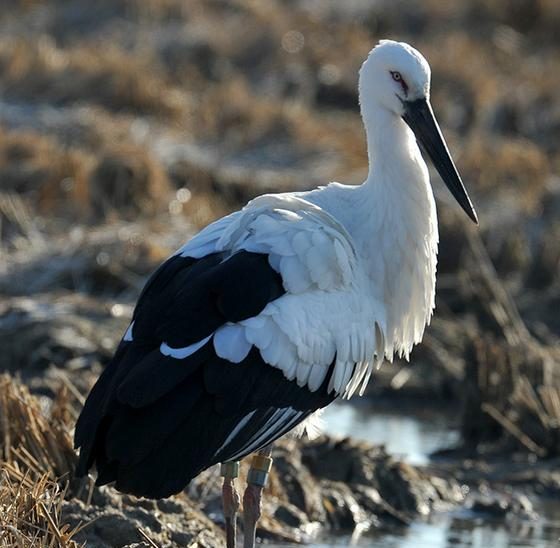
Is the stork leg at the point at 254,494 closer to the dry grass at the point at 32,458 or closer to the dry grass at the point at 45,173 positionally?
the dry grass at the point at 32,458

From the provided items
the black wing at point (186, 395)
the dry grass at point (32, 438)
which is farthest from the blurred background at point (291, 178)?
the black wing at point (186, 395)

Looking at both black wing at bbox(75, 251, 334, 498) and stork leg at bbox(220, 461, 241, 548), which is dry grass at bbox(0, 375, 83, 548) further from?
stork leg at bbox(220, 461, 241, 548)

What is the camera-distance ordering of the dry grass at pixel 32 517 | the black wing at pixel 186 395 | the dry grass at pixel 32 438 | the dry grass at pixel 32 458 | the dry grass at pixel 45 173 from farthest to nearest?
the dry grass at pixel 45 173 < the dry grass at pixel 32 438 < the black wing at pixel 186 395 < the dry grass at pixel 32 458 < the dry grass at pixel 32 517

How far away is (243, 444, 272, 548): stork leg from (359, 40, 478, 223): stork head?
1672 mm

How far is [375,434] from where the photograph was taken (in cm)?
1036

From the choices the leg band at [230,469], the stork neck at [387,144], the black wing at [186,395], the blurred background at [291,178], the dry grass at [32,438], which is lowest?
the blurred background at [291,178]

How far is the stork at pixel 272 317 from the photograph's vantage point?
620 centimetres

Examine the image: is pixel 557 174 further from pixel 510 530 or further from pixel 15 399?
pixel 15 399

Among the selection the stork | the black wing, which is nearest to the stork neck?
the stork

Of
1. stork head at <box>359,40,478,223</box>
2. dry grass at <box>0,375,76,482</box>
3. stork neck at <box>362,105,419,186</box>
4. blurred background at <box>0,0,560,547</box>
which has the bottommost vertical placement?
blurred background at <box>0,0,560,547</box>

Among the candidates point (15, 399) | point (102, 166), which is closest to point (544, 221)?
point (102, 166)

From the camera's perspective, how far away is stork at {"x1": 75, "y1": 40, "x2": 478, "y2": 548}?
20.3ft

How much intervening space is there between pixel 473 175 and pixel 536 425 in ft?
19.2

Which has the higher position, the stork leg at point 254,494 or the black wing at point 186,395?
the black wing at point 186,395
